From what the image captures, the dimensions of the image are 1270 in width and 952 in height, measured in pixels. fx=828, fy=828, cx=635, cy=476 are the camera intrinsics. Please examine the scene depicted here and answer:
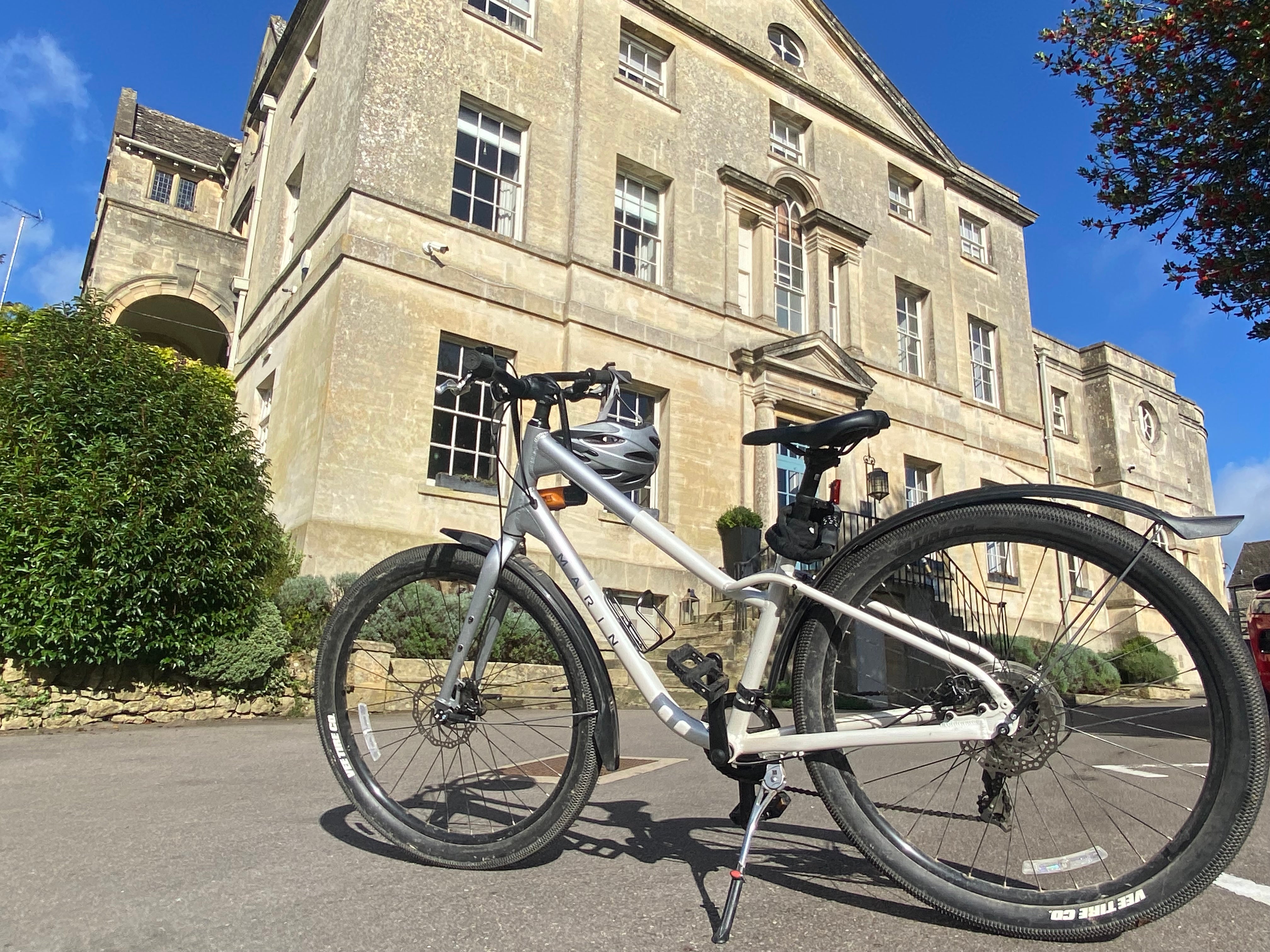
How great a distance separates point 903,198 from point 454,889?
1950 centimetres

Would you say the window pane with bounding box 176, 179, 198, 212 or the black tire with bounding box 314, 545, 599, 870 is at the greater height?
the window pane with bounding box 176, 179, 198, 212

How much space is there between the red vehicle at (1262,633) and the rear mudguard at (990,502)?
6910 millimetres

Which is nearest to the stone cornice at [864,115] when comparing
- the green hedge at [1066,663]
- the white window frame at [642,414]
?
the white window frame at [642,414]

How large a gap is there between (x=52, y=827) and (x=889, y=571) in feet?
10.5

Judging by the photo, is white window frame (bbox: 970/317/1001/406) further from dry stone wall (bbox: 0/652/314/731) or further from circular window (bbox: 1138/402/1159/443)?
dry stone wall (bbox: 0/652/314/731)

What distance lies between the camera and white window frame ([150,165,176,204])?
21.9 metres

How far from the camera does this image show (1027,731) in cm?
205

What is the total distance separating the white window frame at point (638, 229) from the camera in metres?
14.0

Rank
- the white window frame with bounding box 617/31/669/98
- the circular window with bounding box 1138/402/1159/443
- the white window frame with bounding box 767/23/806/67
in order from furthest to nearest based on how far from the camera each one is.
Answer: the circular window with bounding box 1138/402/1159/443 → the white window frame with bounding box 767/23/806/67 → the white window frame with bounding box 617/31/669/98

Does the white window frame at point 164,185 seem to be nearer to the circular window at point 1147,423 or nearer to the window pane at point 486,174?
the window pane at point 486,174

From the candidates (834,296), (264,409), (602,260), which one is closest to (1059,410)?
(834,296)

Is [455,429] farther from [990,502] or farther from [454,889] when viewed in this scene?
[990,502]

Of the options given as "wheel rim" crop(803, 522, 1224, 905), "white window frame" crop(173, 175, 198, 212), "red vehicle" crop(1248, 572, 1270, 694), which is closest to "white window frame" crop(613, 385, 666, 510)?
"red vehicle" crop(1248, 572, 1270, 694)

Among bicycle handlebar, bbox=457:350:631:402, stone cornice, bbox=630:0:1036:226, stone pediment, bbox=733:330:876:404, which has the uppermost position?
stone cornice, bbox=630:0:1036:226
